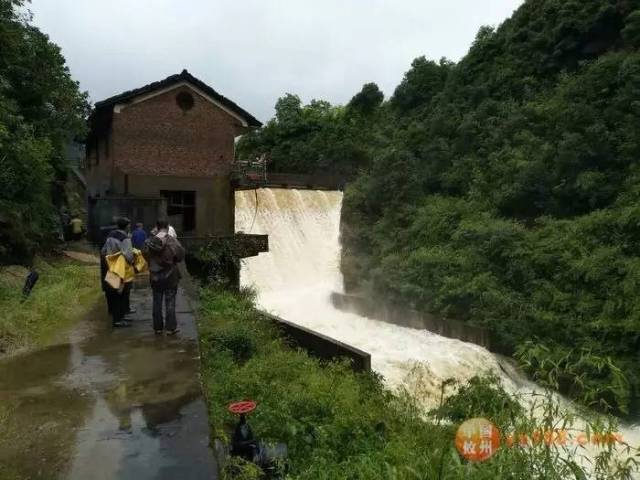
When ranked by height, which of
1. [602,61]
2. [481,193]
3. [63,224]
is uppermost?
[602,61]

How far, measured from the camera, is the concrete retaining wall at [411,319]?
→ 57.4 ft

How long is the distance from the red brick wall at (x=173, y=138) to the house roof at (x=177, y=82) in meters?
0.33

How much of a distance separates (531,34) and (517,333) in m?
17.8

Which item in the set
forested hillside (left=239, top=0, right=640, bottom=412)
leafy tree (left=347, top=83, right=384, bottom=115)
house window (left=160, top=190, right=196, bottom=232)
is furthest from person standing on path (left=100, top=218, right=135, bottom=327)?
leafy tree (left=347, top=83, right=384, bottom=115)

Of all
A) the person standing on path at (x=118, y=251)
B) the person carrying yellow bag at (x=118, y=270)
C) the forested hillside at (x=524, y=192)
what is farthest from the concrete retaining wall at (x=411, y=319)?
the person carrying yellow bag at (x=118, y=270)

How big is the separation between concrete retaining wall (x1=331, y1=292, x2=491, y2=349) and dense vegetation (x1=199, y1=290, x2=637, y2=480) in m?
7.14

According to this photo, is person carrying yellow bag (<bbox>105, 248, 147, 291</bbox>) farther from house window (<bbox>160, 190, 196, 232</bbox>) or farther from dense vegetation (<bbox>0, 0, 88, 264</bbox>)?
house window (<bbox>160, 190, 196, 232</bbox>)

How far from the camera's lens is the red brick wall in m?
20.0

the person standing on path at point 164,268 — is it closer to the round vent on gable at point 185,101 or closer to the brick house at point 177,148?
the brick house at point 177,148

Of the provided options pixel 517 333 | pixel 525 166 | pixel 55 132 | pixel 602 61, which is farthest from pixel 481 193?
pixel 55 132

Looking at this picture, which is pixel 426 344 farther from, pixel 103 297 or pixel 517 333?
pixel 103 297

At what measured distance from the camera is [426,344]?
1708 centimetres

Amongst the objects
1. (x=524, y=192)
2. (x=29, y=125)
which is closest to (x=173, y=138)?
(x=29, y=125)

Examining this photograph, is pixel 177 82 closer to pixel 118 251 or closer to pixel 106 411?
pixel 118 251
